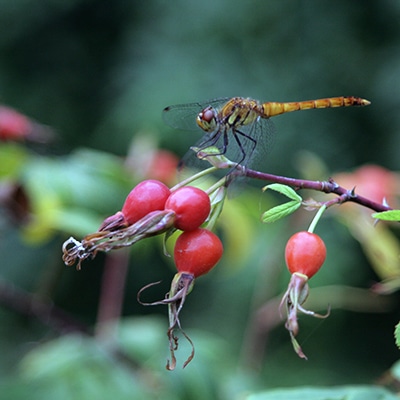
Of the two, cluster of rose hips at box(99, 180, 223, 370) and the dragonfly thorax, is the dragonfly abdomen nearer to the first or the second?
the dragonfly thorax

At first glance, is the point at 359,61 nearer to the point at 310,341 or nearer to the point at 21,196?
the point at 310,341

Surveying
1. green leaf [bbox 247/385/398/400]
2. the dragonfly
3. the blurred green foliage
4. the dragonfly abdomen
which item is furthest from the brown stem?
the blurred green foliage

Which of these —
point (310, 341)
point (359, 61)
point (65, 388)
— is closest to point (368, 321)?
point (310, 341)

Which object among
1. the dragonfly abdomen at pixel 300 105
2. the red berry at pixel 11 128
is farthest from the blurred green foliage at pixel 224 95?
the dragonfly abdomen at pixel 300 105

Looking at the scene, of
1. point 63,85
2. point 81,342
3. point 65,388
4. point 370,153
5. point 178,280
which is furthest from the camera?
point 63,85

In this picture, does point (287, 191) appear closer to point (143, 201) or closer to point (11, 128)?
point (143, 201)

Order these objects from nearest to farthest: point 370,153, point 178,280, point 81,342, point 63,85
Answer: point 178,280
point 81,342
point 370,153
point 63,85
